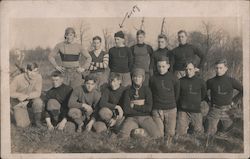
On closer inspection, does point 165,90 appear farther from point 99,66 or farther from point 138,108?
point 99,66

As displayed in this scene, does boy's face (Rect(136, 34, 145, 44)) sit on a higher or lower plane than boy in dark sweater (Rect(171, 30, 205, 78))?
higher

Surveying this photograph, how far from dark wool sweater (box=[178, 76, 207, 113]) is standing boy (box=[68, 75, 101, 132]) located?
0.61m

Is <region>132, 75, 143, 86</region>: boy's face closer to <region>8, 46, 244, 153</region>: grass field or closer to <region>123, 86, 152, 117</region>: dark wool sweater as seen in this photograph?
<region>123, 86, 152, 117</region>: dark wool sweater

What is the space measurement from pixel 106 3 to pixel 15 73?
84 cm

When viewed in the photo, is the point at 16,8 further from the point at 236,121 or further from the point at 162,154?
the point at 236,121

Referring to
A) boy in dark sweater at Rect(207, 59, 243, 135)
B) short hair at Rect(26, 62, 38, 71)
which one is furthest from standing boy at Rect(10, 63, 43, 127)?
boy in dark sweater at Rect(207, 59, 243, 135)

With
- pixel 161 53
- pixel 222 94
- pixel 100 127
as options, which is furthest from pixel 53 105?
pixel 222 94

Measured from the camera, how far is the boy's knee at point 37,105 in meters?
3.22

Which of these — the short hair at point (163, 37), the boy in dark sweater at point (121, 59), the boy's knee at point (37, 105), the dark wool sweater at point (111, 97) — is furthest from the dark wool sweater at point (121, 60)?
the boy's knee at point (37, 105)

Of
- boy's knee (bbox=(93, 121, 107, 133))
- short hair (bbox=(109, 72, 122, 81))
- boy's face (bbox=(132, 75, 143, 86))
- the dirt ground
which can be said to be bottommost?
the dirt ground

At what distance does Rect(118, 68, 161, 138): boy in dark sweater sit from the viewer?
10.4ft

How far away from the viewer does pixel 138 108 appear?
3189mm

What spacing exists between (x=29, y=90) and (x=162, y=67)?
992mm

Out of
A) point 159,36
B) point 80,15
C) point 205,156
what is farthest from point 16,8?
point 205,156
